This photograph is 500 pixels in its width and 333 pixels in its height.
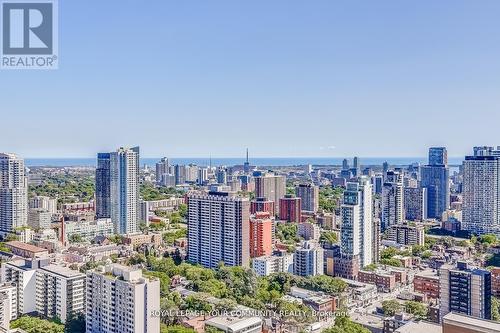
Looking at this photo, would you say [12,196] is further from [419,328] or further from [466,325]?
[466,325]

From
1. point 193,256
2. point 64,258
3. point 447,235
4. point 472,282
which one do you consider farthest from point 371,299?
point 447,235

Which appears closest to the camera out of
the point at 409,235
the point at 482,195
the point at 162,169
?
the point at 409,235

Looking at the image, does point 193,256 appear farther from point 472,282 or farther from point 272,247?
point 472,282

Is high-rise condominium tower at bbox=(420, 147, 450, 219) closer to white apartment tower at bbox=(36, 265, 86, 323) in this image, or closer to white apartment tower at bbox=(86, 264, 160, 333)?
white apartment tower at bbox=(36, 265, 86, 323)

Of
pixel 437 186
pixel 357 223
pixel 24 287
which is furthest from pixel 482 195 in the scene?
pixel 24 287

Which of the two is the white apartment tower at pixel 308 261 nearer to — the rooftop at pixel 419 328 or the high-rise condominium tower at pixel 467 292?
the high-rise condominium tower at pixel 467 292

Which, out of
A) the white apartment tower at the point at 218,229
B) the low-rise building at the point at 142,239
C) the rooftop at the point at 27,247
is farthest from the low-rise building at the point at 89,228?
the white apartment tower at the point at 218,229

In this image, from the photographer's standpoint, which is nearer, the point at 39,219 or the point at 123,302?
the point at 123,302

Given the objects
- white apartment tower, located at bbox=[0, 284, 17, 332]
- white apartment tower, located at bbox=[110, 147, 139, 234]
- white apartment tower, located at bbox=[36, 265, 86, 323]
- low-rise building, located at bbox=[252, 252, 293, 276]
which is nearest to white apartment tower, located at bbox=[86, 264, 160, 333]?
white apartment tower, located at bbox=[36, 265, 86, 323]
